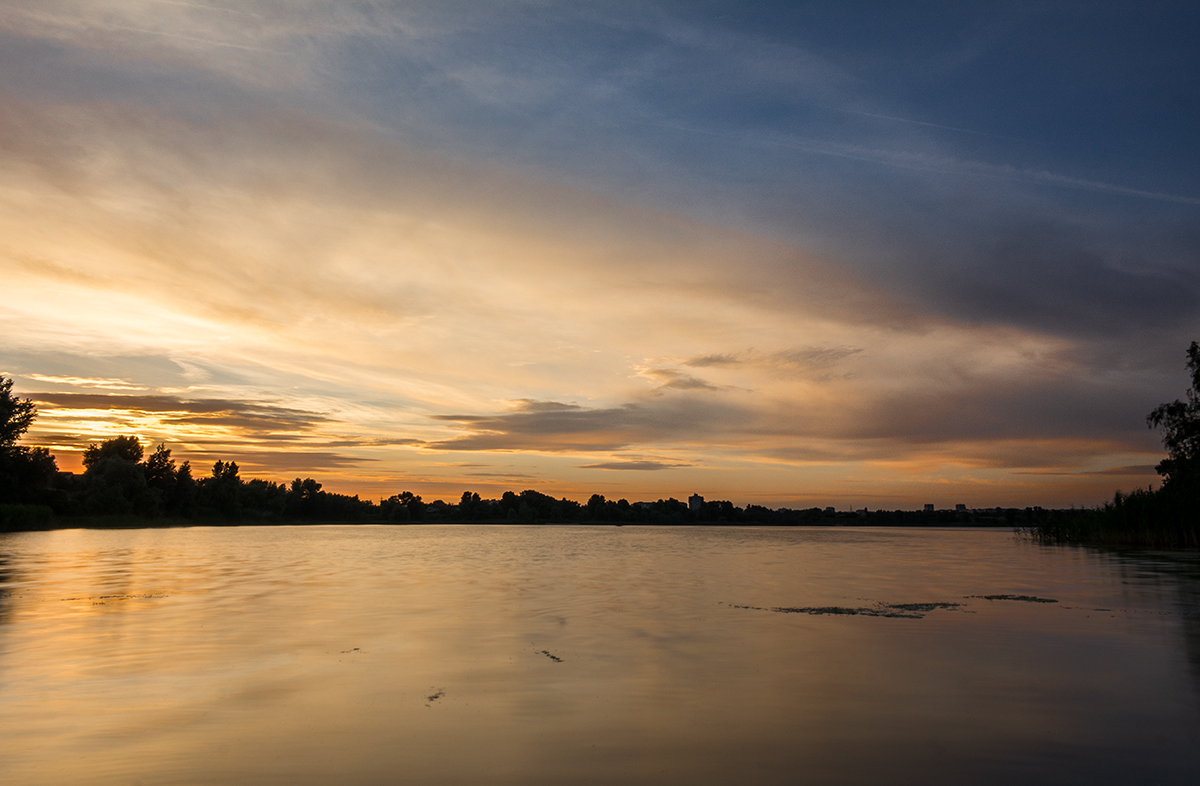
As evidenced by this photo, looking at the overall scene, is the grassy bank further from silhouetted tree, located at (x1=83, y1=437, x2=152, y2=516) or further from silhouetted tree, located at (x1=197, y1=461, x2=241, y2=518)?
silhouetted tree, located at (x1=197, y1=461, x2=241, y2=518)

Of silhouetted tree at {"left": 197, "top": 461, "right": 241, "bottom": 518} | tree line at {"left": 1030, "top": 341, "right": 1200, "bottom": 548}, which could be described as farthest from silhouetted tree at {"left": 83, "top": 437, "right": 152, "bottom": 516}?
tree line at {"left": 1030, "top": 341, "right": 1200, "bottom": 548}

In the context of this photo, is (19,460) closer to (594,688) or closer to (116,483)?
(116,483)

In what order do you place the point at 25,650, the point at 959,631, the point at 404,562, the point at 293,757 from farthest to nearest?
the point at 404,562
the point at 959,631
the point at 25,650
the point at 293,757

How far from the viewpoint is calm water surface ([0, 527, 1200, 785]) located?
26.7 ft

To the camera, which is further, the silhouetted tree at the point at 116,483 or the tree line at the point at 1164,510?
the silhouetted tree at the point at 116,483

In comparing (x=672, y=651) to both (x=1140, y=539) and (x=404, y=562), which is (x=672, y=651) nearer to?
(x=404, y=562)

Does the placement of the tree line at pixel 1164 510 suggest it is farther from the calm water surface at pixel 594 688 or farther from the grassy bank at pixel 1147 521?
the calm water surface at pixel 594 688

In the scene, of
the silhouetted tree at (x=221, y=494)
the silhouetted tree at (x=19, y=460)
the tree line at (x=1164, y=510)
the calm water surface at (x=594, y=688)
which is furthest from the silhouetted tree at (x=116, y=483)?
the tree line at (x=1164, y=510)

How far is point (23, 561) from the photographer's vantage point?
3888 centimetres

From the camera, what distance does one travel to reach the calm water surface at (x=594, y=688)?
8.14 m

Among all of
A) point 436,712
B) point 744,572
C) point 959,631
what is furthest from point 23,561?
point 959,631

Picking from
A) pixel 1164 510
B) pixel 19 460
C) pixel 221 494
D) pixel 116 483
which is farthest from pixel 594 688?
pixel 221 494

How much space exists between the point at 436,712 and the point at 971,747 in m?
6.88

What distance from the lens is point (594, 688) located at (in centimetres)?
1177
